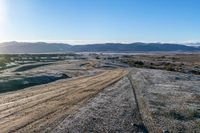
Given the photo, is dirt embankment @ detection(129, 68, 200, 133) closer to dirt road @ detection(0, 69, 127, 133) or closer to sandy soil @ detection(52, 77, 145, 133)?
sandy soil @ detection(52, 77, 145, 133)

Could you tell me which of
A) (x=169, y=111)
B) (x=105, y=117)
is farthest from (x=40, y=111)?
(x=169, y=111)

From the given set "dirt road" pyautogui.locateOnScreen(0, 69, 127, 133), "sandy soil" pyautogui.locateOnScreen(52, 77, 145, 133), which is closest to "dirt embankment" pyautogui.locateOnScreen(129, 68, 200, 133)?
"sandy soil" pyautogui.locateOnScreen(52, 77, 145, 133)

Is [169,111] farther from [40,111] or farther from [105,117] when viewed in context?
[40,111]

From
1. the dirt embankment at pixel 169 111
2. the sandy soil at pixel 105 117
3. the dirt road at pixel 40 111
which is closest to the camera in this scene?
the dirt road at pixel 40 111

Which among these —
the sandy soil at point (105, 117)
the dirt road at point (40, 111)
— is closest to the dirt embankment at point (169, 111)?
the sandy soil at point (105, 117)

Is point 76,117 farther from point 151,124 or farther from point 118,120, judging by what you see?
point 151,124

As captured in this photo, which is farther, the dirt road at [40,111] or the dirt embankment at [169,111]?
the dirt embankment at [169,111]

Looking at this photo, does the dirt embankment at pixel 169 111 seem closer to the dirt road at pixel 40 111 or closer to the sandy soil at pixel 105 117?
the sandy soil at pixel 105 117

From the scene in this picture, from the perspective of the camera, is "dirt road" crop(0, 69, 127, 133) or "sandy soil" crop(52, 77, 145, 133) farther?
"sandy soil" crop(52, 77, 145, 133)

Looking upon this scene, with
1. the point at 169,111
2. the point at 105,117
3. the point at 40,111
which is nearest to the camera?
the point at 105,117

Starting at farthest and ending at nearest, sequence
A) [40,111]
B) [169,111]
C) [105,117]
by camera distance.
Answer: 1. [169,111]
2. [40,111]
3. [105,117]

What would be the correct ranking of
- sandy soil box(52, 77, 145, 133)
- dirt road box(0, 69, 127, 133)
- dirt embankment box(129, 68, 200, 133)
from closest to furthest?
dirt road box(0, 69, 127, 133), sandy soil box(52, 77, 145, 133), dirt embankment box(129, 68, 200, 133)
